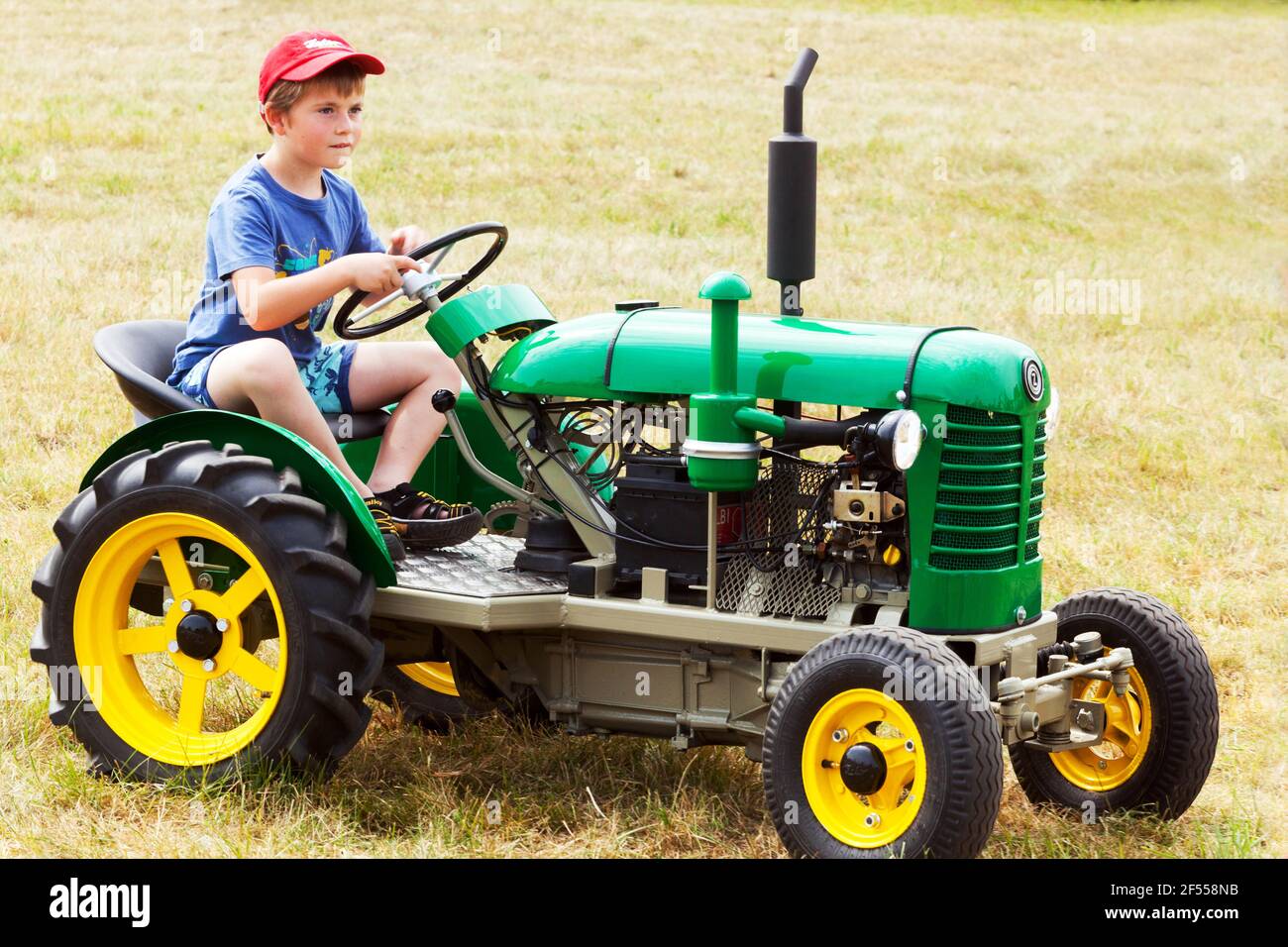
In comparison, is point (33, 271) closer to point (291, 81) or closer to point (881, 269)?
point (881, 269)

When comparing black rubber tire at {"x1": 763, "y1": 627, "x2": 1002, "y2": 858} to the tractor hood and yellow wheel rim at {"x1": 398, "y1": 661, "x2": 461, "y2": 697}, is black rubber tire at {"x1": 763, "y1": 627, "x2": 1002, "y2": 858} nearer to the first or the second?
the tractor hood

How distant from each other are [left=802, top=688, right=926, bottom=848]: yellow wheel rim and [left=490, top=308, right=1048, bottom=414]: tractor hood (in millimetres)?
696

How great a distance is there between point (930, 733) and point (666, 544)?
3.00 feet

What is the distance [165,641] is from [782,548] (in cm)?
157

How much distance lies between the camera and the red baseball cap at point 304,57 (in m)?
4.30

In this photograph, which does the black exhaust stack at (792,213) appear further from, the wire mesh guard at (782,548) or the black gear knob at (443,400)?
the black gear knob at (443,400)

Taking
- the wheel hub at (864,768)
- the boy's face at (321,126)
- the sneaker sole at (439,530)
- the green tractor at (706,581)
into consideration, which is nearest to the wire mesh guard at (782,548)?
the green tractor at (706,581)

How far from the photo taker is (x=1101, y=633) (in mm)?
4328

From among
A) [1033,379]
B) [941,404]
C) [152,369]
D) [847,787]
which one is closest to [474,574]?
[152,369]

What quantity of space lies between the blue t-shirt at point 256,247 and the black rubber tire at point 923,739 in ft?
5.61

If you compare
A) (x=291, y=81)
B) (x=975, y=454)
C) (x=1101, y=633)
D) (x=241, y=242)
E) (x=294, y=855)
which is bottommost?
(x=294, y=855)

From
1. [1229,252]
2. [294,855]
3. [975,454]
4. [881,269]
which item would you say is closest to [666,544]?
[975,454]

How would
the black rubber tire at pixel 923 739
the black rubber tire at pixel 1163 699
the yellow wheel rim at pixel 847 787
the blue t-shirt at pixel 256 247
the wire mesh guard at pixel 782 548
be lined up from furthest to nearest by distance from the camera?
→ 1. the blue t-shirt at pixel 256 247
2. the black rubber tire at pixel 1163 699
3. the wire mesh guard at pixel 782 548
4. the yellow wheel rim at pixel 847 787
5. the black rubber tire at pixel 923 739

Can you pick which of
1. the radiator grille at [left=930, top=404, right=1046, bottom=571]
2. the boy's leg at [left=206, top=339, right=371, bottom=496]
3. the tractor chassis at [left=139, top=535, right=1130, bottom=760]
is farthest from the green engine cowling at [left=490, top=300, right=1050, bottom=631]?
the boy's leg at [left=206, top=339, right=371, bottom=496]
